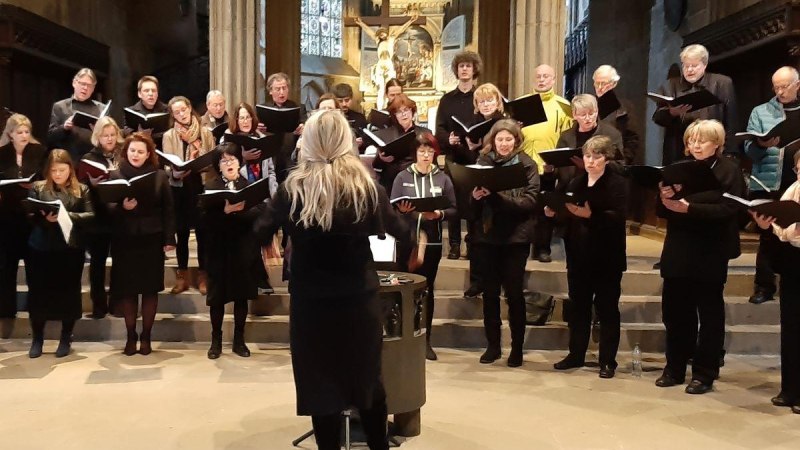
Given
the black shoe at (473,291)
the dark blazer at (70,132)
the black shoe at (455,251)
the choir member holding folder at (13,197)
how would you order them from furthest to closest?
1. the black shoe at (455,251)
2. the dark blazer at (70,132)
3. the black shoe at (473,291)
4. the choir member holding folder at (13,197)

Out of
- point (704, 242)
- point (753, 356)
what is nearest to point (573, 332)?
point (704, 242)

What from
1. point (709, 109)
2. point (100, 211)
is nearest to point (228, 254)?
point (100, 211)

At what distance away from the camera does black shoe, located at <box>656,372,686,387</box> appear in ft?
14.9

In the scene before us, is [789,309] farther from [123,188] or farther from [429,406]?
[123,188]

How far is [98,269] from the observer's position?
18.3 ft

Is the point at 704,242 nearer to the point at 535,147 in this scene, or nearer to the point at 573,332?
the point at 573,332

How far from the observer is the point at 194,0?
11.2 metres

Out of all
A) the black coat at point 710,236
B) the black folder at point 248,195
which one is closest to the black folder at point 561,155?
the black coat at point 710,236

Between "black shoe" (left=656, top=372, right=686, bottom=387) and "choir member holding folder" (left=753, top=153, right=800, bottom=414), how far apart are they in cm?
54

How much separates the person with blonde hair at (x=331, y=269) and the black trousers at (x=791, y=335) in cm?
253

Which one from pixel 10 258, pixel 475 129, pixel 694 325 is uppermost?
pixel 475 129

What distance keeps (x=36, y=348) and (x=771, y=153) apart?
17.2 ft

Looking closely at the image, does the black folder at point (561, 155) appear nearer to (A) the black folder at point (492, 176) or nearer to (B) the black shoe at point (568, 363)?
(A) the black folder at point (492, 176)

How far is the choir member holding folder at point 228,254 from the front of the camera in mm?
5109
